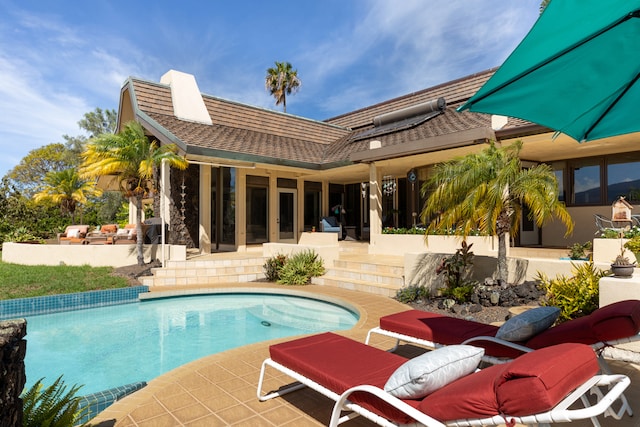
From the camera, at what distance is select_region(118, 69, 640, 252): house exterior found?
11609mm

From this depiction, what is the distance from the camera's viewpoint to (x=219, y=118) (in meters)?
16.1

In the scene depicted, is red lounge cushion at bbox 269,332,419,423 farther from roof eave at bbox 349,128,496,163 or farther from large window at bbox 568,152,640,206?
large window at bbox 568,152,640,206

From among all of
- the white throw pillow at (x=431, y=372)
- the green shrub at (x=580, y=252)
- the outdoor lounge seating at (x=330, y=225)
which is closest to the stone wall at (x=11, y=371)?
the white throw pillow at (x=431, y=372)

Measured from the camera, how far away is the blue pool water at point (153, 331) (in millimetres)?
5590

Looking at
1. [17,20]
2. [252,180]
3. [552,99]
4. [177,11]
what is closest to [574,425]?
[552,99]

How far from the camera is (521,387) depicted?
1961 mm

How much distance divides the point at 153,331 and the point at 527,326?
683 centimetres

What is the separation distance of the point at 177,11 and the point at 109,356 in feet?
47.5

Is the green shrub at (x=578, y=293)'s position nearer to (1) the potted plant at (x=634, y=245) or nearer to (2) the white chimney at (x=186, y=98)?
(1) the potted plant at (x=634, y=245)

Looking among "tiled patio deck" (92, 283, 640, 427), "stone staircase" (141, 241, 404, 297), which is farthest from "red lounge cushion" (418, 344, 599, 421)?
"stone staircase" (141, 241, 404, 297)

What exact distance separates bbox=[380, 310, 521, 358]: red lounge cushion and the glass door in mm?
12635

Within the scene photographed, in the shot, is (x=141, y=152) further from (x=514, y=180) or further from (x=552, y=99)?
(x=552, y=99)

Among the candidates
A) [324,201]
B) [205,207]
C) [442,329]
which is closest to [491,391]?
[442,329]

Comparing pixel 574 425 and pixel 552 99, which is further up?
pixel 552 99
